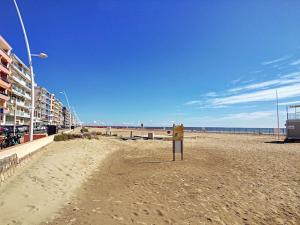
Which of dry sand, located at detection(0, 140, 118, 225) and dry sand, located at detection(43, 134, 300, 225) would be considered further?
dry sand, located at detection(43, 134, 300, 225)

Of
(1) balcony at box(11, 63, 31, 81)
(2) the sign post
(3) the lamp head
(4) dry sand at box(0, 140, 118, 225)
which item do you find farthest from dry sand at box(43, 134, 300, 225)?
(1) balcony at box(11, 63, 31, 81)

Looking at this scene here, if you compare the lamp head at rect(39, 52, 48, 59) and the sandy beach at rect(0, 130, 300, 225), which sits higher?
the lamp head at rect(39, 52, 48, 59)

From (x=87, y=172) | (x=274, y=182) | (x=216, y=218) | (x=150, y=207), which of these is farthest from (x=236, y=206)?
(x=87, y=172)

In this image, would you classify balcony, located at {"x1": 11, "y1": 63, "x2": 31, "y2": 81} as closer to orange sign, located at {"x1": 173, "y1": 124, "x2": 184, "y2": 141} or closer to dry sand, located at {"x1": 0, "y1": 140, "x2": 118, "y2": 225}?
orange sign, located at {"x1": 173, "y1": 124, "x2": 184, "y2": 141}

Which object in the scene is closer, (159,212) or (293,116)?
(159,212)

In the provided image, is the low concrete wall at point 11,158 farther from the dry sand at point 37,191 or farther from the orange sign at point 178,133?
the orange sign at point 178,133

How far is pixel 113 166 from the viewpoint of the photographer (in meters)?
14.1

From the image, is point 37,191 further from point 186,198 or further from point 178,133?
point 178,133

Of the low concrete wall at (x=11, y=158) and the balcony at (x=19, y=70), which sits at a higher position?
the balcony at (x=19, y=70)

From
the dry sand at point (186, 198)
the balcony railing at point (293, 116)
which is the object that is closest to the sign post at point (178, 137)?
the dry sand at point (186, 198)

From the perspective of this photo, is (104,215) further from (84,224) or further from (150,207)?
(150,207)

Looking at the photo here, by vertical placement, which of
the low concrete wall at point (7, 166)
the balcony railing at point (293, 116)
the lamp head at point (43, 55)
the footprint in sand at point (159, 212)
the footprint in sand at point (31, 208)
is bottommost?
the footprint in sand at point (159, 212)

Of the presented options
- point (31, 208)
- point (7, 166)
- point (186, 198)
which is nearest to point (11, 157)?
point (7, 166)

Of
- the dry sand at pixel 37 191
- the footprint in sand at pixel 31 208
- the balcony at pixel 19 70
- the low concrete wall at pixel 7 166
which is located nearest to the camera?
the dry sand at pixel 37 191
